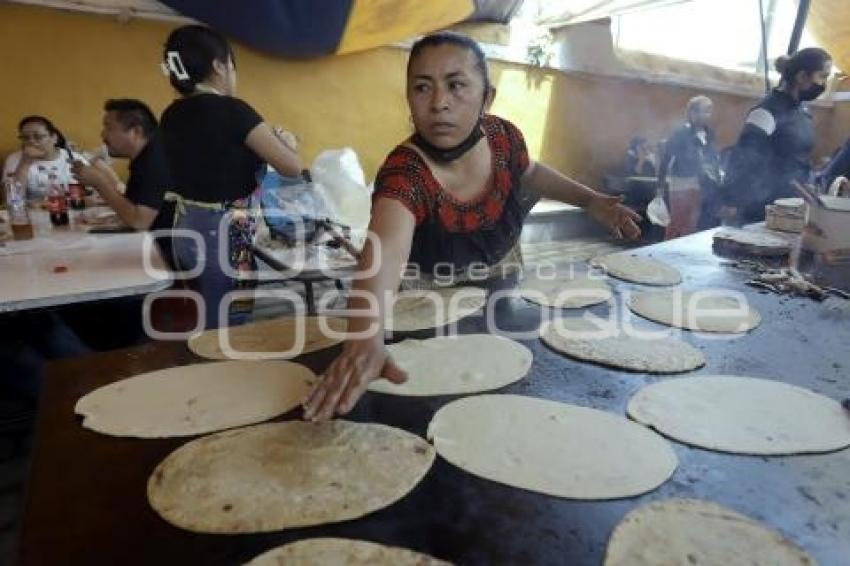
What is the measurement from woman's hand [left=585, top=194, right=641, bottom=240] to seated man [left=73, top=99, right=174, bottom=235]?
1.61m

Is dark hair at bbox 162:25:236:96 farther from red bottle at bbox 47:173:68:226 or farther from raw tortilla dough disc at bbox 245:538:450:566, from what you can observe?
raw tortilla dough disc at bbox 245:538:450:566

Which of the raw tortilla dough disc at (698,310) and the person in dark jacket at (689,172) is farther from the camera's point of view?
the person in dark jacket at (689,172)

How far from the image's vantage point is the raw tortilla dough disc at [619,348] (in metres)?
1.19

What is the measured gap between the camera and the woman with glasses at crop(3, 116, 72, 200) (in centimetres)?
331

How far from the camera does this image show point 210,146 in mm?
1920

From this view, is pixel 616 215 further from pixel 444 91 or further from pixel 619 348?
pixel 444 91

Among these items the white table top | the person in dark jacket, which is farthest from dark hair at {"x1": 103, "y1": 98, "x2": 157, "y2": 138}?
the person in dark jacket

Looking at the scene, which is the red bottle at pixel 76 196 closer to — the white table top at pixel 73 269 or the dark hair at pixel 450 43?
the white table top at pixel 73 269

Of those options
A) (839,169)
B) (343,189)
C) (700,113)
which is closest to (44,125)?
(343,189)

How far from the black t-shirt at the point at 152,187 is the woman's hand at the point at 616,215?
1.67m

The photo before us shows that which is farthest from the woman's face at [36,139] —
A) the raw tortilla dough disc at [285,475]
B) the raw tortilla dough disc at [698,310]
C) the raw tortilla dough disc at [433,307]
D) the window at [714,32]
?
the window at [714,32]

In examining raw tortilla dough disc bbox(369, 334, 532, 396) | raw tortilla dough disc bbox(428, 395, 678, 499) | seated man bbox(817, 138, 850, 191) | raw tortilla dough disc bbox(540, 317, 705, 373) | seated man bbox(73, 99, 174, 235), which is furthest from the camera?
seated man bbox(817, 138, 850, 191)

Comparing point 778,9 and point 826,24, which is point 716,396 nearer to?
point 826,24

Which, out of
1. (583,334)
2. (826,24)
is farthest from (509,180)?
(826,24)
